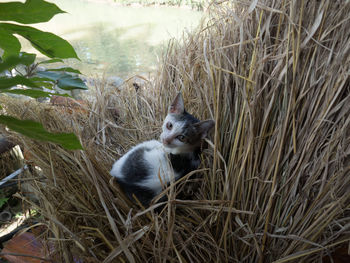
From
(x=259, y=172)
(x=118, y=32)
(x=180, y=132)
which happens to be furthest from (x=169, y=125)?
(x=118, y=32)

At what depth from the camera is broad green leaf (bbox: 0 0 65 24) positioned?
46 centimetres

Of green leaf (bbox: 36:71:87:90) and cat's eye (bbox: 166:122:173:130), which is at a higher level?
green leaf (bbox: 36:71:87:90)

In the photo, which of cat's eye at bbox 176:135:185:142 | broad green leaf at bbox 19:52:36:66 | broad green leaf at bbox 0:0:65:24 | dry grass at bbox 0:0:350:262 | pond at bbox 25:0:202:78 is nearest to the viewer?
broad green leaf at bbox 19:52:36:66

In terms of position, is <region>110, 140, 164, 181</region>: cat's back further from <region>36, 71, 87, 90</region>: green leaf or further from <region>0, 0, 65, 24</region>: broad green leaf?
<region>0, 0, 65, 24</region>: broad green leaf

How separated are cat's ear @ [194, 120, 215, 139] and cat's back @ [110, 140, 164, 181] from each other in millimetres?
166

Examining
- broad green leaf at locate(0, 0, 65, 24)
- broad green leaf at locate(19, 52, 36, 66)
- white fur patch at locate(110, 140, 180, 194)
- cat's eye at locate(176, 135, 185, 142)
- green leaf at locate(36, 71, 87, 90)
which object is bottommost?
white fur patch at locate(110, 140, 180, 194)

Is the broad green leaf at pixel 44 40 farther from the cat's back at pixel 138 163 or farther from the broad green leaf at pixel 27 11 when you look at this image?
the cat's back at pixel 138 163

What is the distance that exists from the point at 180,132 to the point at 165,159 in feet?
0.35

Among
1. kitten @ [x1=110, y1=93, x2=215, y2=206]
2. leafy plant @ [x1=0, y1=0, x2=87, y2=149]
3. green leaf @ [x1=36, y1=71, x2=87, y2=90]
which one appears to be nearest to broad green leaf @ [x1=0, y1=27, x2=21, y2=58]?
leafy plant @ [x1=0, y1=0, x2=87, y2=149]

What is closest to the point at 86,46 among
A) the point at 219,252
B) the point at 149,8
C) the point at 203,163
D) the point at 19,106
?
the point at 149,8

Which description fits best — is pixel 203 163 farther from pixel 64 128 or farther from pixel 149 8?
pixel 149 8

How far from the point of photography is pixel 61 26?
139 inches

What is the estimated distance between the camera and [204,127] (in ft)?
2.52

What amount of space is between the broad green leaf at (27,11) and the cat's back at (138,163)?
0.49 meters
